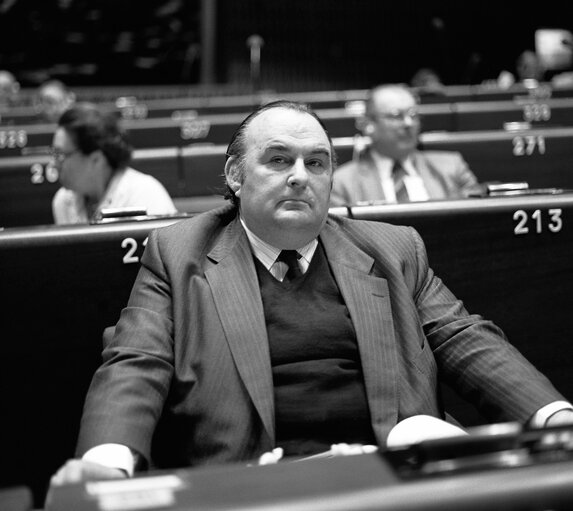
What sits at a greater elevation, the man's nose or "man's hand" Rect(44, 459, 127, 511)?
the man's nose

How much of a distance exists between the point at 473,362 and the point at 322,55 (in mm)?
8476

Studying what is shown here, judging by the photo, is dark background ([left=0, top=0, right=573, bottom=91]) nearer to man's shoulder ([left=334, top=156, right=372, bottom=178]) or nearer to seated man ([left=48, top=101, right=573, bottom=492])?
man's shoulder ([left=334, top=156, right=372, bottom=178])

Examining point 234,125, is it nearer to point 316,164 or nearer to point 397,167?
point 397,167

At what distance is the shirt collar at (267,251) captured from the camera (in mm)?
1610

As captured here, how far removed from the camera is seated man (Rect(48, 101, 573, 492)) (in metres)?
1.38

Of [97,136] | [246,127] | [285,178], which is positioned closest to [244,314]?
[285,178]

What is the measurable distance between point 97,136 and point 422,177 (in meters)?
1.43

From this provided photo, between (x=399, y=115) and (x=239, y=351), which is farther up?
(x=399, y=115)

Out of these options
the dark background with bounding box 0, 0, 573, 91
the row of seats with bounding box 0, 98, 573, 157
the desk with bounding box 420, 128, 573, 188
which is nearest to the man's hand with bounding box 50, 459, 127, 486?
the desk with bounding box 420, 128, 573, 188

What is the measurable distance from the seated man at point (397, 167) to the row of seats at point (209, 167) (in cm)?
12

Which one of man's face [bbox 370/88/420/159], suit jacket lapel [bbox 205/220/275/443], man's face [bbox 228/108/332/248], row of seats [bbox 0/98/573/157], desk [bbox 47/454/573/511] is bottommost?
desk [bbox 47/454/573/511]

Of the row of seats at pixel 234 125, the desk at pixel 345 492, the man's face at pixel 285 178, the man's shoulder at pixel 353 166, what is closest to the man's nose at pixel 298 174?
the man's face at pixel 285 178

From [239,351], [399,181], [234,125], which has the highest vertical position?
[234,125]

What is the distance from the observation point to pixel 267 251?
162cm
